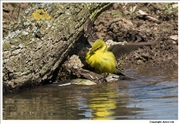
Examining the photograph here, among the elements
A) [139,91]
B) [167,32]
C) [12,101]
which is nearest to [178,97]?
[139,91]

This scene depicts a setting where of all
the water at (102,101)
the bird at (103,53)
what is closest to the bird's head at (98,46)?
the bird at (103,53)

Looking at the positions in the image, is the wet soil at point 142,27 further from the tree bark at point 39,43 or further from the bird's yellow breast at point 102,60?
the tree bark at point 39,43

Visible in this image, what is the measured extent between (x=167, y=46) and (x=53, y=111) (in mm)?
3844

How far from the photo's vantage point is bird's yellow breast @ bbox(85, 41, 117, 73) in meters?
9.08

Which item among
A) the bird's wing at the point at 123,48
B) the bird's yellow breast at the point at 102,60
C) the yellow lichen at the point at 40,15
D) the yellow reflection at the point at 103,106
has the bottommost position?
the yellow reflection at the point at 103,106

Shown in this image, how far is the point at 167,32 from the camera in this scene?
1055cm

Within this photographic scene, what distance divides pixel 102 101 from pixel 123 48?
2.05 m

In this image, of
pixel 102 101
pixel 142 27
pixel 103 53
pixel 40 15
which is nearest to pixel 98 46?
pixel 103 53

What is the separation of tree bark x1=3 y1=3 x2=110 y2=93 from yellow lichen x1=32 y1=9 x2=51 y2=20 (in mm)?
45

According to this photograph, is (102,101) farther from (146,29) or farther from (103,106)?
(146,29)

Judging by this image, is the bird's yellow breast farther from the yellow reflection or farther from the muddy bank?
the yellow reflection

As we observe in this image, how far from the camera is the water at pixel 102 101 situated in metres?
6.70

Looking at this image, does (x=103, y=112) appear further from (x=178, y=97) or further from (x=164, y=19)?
(x=164, y=19)

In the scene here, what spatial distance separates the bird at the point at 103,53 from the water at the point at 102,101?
1.65 feet
